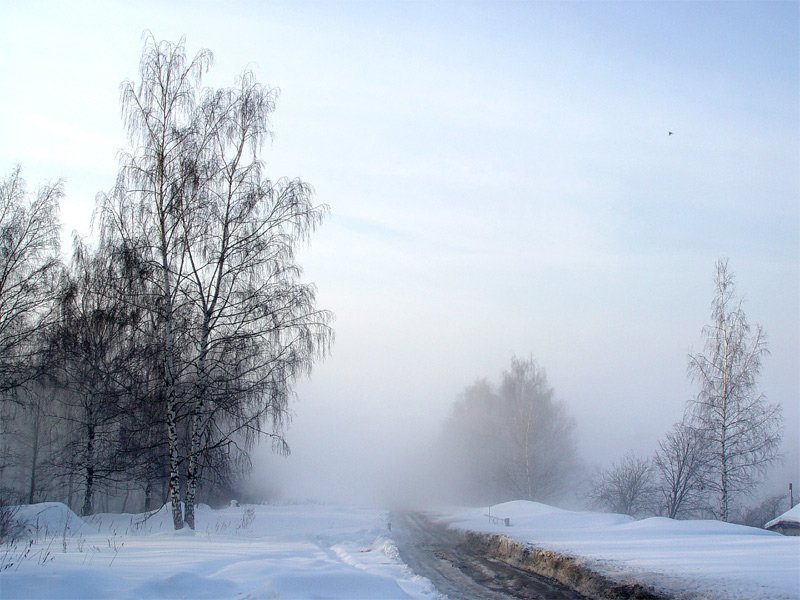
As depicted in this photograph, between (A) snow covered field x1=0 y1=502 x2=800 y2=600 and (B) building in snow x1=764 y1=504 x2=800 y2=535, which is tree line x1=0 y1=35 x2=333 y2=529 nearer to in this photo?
(A) snow covered field x1=0 y1=502 x2=800 y2=600

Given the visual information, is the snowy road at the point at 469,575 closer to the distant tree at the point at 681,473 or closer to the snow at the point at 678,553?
the snow at the point at 678,553

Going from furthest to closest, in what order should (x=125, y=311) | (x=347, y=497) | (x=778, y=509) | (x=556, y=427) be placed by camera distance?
1. (x=347, y=497)
2. (x=556, y=427)
3. (x=778, y=509)
4. (x=125, y=311)

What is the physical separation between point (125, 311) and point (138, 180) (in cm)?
367

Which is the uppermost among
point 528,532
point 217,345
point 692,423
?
point 217,345

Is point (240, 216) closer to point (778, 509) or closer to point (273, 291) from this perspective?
point (273, 291)

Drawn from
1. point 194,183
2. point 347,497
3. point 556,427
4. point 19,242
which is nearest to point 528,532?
point 194,183

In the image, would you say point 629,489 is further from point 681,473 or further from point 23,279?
point 23,279

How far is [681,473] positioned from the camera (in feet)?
105

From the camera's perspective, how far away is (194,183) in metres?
Result: 14.9

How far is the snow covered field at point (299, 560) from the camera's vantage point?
6.61 metres

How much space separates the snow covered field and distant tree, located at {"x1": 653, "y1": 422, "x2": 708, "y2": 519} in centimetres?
1215

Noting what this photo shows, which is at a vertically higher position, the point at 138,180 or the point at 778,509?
the point at 138,180

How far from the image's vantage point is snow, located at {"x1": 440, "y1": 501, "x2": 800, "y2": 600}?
8.62 metres

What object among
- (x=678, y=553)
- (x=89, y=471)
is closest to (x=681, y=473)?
(x=678, y=553)
